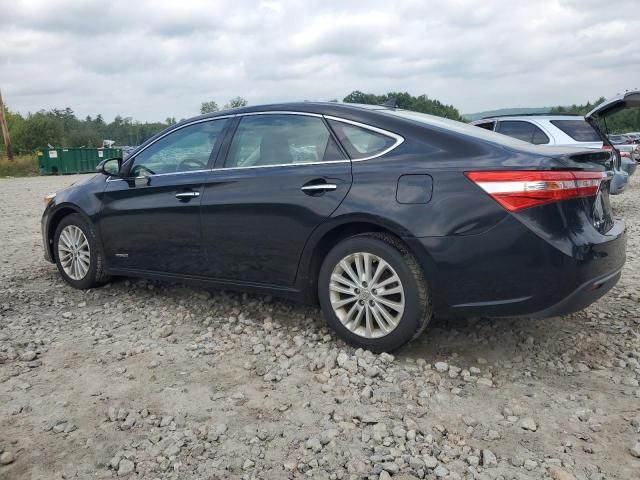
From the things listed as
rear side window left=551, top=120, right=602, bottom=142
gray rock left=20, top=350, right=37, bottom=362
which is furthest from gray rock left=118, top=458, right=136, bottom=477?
rear side window left=551, top=120, right=602, bottom=142

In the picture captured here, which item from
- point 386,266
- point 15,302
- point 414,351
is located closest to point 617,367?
point 414,351

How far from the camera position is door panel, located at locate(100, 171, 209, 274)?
14.5 feet

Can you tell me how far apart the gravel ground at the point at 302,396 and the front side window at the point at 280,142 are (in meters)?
1.21

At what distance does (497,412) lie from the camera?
299 centimetres

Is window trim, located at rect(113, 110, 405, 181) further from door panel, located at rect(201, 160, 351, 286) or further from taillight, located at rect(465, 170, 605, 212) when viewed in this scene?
taillight, located at rect(465, 170, 605, 212)

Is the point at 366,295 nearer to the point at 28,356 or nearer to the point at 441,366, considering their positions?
the point at 441,366

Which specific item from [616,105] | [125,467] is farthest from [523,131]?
[125,467]

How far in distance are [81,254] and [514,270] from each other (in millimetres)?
3878

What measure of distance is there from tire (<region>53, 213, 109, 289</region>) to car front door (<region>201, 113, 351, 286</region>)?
1.42 meters

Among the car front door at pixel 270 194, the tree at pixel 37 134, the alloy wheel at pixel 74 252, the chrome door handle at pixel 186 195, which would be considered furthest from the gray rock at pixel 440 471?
the tree at pixel 37 134

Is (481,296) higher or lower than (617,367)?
higher

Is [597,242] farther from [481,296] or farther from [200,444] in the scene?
[200,444]

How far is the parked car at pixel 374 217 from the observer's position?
3.19 meters

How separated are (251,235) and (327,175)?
734 mm
